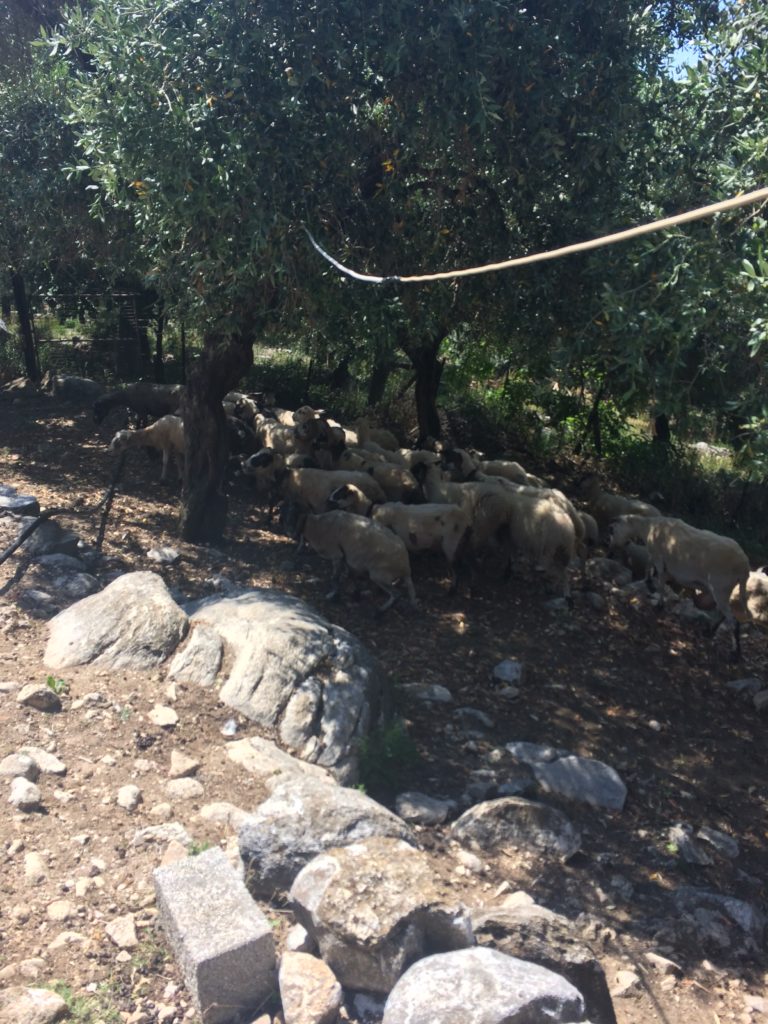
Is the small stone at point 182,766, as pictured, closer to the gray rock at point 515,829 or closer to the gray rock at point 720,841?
the gray rock at point 515,829

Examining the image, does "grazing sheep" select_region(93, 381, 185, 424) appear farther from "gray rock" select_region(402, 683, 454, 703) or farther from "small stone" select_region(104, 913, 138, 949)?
"small stone" select_region(104, 913, 138, 949)

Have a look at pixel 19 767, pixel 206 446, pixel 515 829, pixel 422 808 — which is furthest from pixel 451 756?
pixel 206 446

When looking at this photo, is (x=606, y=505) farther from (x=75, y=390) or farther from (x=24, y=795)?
(x=75, y=390)

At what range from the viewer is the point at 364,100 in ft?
25.2

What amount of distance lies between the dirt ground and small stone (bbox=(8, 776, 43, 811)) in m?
0.07

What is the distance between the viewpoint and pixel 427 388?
1482cm

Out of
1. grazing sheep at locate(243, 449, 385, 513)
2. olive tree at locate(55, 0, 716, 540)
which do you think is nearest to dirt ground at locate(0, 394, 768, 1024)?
grazing sheep at locate(243, 449, 385, 513)

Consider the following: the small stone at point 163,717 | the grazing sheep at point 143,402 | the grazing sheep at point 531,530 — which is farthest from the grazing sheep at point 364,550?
the grazing sheep at point 143,402

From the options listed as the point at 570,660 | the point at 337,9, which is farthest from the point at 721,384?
the point at 337,9

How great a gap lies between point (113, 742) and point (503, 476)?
762cm

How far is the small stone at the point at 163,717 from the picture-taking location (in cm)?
599

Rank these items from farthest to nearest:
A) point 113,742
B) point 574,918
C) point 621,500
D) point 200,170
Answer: point 621,500 → point 200,170 → point 113,742 → point 574,918

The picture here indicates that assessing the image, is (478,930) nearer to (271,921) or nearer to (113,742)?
(271,921)

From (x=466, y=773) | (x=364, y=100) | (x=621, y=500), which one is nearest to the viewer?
(x=466, y=773)
